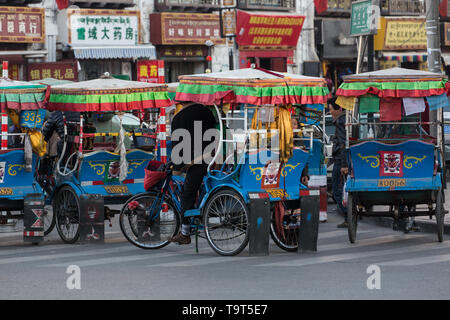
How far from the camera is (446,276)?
31.7ft

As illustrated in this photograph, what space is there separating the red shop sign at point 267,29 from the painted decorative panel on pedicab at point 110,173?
64.5ft

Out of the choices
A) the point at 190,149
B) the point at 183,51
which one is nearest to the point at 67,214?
the point at 190,149

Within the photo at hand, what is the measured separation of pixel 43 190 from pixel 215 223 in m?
3.46

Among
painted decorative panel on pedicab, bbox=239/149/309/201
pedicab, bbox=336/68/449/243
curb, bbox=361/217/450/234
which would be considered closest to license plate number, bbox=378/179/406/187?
pedicab, bbox=336/68/449/243

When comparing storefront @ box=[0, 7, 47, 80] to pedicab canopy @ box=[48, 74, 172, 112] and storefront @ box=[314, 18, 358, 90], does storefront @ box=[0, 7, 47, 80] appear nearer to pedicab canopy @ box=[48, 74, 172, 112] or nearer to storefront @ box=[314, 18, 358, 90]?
storefront @ box=[314, 18, 358, 90]

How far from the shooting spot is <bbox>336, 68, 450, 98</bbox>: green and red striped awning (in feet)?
41.0

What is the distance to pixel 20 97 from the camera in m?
12.6

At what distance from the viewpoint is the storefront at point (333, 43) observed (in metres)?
36.1

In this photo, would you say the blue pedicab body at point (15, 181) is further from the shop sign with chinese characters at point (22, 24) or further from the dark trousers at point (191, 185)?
the shop sign with chinese characters at point (22, 24)

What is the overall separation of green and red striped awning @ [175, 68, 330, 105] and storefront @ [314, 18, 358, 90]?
80.1 ft

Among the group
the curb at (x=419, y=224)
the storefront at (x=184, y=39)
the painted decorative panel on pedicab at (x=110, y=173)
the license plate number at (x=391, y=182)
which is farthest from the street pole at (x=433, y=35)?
the storefront at (x=184, y=39)

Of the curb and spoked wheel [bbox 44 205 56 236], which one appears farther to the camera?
the curb

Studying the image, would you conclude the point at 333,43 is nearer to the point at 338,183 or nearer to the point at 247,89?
the point at 338,183
